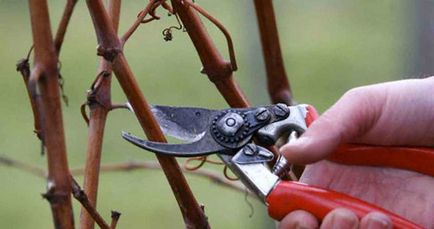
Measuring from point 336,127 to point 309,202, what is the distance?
72mm

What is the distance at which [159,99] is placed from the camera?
12.5 feet

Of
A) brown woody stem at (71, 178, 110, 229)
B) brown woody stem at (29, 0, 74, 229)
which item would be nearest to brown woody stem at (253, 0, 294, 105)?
brown woody stem at (71, 178, 110, 229)

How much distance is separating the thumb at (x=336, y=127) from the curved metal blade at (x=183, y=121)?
9 cm

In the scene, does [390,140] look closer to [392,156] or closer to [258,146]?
[392,156]

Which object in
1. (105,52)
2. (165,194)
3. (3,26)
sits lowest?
(165,194)

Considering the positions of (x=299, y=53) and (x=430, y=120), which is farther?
(x=299, y=53)

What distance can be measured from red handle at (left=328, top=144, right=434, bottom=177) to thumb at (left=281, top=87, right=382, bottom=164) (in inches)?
1.0

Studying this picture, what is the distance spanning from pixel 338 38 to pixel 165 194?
147 centimetres

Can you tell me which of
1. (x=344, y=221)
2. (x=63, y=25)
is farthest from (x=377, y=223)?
(x=63, y=25)

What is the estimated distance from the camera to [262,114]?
3.31 ft

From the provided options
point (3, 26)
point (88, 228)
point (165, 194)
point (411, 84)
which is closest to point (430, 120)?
point (411, 84)

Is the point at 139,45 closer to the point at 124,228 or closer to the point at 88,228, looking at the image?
the point at 124,228

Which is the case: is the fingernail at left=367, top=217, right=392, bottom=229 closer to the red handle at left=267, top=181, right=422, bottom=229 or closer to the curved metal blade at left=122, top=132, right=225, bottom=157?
the red handle at left=267, top=181, right=422, bottom=229

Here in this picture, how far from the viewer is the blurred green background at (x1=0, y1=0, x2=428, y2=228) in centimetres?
315
